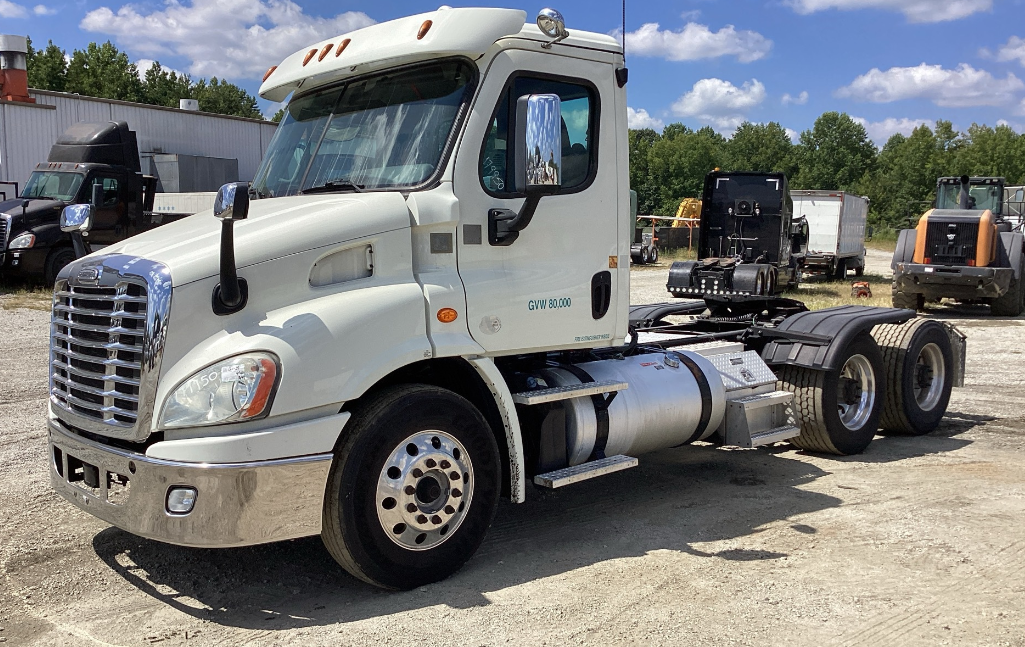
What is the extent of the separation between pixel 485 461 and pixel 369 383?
87 centimetres

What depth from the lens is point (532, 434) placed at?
542 centimetres

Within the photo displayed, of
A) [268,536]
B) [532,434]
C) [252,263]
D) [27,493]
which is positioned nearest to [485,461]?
[532,434]

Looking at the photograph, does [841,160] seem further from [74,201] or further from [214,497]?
[214,497]

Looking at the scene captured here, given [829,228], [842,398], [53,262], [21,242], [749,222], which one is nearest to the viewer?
[842,398]

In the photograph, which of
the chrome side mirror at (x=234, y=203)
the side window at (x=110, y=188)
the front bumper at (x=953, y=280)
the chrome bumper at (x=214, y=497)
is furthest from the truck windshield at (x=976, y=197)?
the chrome side mirror at (x=234, y=203)

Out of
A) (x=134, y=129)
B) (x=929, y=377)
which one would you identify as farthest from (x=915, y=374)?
(x=134, y=129)

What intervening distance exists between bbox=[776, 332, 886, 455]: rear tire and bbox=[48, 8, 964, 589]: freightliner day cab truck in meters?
1.51

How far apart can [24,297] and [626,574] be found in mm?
16895

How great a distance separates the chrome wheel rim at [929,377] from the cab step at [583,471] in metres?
4.15

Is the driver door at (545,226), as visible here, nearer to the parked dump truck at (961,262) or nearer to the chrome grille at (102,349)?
the chrome grille at (102,349)

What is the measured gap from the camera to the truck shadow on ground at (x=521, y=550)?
452 centimetres

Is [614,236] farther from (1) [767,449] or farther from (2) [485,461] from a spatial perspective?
(1) [767,449]

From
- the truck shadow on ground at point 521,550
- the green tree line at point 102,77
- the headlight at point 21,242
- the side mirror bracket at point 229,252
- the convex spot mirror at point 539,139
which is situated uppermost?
the green tree line at point 102,77

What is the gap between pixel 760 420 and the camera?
708cm
